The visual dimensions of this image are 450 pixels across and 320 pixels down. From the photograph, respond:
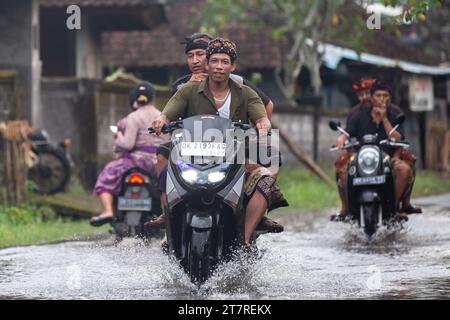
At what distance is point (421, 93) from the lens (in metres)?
35.9

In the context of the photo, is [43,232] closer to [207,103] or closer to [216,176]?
[207,103]

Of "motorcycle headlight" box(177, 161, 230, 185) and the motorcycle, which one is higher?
"motorcycle headlight" box(177, 161, 230, 185)

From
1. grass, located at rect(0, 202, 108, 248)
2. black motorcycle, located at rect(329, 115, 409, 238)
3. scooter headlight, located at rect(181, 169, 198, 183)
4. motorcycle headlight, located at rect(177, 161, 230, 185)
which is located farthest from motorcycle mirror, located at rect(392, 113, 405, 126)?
scooter headlight, located at rect(181, 169, 198, 183)

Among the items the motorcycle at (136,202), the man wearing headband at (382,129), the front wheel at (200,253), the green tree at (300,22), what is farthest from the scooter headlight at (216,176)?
the green tree at (300,22)

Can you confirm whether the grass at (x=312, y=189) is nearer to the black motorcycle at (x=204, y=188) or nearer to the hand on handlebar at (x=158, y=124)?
the hand on handlebar at (x=158, y=124)

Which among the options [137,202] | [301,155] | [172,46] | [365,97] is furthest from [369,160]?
[172,46]

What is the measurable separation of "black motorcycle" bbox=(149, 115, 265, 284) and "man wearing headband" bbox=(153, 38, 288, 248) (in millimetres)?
375

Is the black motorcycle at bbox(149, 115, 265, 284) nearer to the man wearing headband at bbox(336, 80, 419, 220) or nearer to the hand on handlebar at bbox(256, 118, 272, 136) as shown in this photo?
the hand on handlebar at bbox(256, 118, 272, 136)

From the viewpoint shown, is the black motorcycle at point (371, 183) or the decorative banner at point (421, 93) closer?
the black motorcycle at point (371, 183)

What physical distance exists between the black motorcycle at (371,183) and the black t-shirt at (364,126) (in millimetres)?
536

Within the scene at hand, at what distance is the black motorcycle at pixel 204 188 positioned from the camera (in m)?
9.15

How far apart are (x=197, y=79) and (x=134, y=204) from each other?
283cm

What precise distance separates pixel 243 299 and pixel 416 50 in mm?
35668

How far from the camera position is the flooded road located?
9.37 meters
